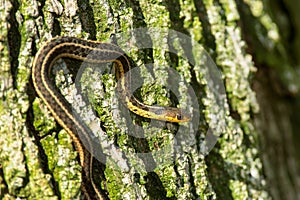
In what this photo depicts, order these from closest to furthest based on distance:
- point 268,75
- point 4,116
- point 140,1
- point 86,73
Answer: point 4,116
point 86,73
point 140,1
point 268,75

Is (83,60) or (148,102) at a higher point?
(83,60)

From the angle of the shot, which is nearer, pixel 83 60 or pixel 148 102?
pixel 83 60

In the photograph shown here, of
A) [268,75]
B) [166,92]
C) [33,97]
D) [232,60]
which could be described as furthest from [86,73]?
[268,75]

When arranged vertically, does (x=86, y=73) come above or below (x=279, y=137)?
above

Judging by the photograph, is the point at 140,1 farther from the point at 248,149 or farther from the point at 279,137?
the point at 279,137
